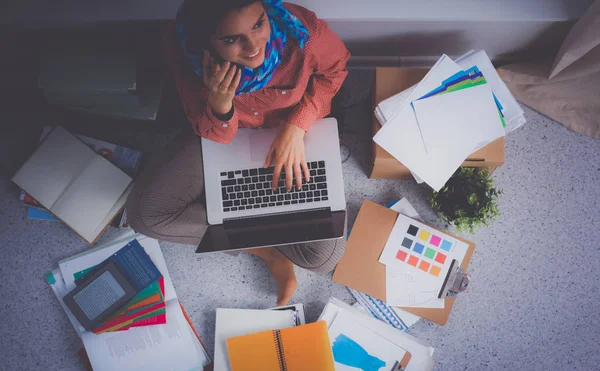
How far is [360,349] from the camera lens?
1.40m

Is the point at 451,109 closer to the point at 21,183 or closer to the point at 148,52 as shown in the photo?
the point at 148,52

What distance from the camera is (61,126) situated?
1.47m

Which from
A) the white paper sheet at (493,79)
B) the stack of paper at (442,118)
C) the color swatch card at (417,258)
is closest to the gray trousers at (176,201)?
the color swatch card at (417,258)

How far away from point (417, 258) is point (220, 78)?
2.91 feet

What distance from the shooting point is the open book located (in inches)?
55.0

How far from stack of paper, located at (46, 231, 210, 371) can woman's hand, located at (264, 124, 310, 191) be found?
63cm

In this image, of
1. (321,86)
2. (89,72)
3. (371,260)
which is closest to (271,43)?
(321,86)

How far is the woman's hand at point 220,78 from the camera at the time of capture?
0.86m

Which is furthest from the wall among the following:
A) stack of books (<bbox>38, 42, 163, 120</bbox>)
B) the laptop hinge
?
the laptop hinge

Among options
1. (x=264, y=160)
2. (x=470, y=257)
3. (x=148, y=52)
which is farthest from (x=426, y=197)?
(x=148, y=52)

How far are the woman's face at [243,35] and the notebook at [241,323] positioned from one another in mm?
908

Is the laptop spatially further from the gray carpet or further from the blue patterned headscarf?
the gray carpet

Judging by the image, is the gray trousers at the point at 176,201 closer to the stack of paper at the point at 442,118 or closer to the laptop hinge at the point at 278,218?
the laptop hinge at the point at 278,218

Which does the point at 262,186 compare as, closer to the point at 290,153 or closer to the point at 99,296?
the point at 290,153
